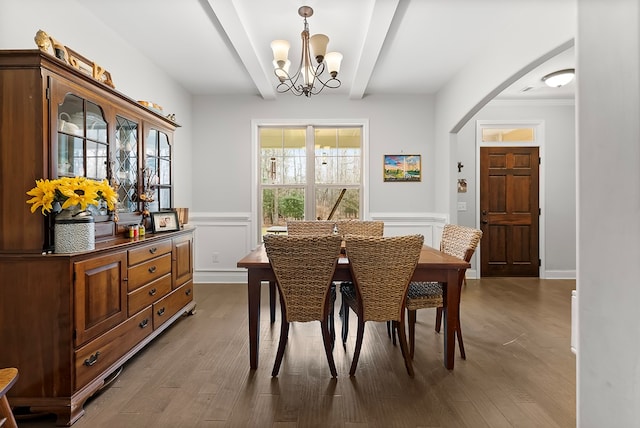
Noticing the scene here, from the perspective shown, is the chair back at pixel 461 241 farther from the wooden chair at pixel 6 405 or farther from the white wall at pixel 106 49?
the white wall at pixel 106 49

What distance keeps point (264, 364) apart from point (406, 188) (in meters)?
A: 3.26

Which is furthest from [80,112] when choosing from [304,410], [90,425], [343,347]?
[343,347]

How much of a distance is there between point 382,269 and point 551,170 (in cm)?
427

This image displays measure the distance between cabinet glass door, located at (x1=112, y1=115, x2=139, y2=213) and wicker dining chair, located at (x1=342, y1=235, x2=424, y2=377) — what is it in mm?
1804

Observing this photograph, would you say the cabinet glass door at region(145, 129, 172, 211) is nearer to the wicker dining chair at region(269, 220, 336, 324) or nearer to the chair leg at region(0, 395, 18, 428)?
the wicker dining chair at region(269, 220, 336, 324)

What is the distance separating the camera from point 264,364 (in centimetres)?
225

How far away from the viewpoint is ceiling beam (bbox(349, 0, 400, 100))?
242 centimetres

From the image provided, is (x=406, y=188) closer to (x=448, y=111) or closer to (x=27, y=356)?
(x=448, y=111)

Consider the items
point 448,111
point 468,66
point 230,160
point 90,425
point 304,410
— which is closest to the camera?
point 90,425

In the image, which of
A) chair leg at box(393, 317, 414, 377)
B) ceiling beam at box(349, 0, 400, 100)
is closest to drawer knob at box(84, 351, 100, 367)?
chair leg at box(393, 317, 414, 377)

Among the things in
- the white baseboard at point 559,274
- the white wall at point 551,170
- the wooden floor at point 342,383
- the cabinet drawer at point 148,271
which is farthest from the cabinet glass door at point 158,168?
the white baseboard at point 559,274

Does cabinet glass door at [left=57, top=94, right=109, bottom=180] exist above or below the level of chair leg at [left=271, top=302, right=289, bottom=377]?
above

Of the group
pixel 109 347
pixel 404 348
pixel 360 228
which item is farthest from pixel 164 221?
pixel 404 348

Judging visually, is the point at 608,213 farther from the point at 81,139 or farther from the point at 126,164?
the point at 126,164
